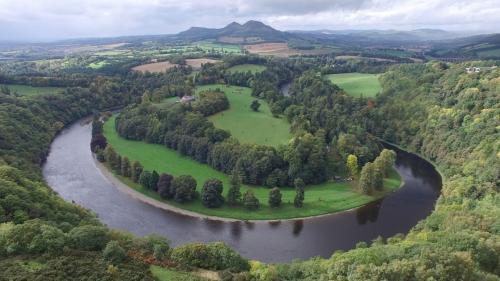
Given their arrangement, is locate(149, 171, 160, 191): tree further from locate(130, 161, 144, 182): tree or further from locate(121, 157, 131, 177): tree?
locate(121, 157, 131, 177): tree

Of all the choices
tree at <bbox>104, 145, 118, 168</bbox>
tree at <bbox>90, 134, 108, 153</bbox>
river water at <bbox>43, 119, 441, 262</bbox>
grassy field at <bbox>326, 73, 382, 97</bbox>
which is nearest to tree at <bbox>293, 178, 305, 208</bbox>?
river water at <bbox>43, 119, 441, 262</bbox>

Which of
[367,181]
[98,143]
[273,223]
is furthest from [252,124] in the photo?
[273,223]

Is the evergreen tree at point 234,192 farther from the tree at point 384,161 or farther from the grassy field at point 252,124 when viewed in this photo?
the tree at point 384,161

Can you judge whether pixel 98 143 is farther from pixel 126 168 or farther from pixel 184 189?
pixel 184 189

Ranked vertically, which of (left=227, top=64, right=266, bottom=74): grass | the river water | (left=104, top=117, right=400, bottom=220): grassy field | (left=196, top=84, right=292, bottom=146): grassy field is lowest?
the river water

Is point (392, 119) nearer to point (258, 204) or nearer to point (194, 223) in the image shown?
point (258, 204)
